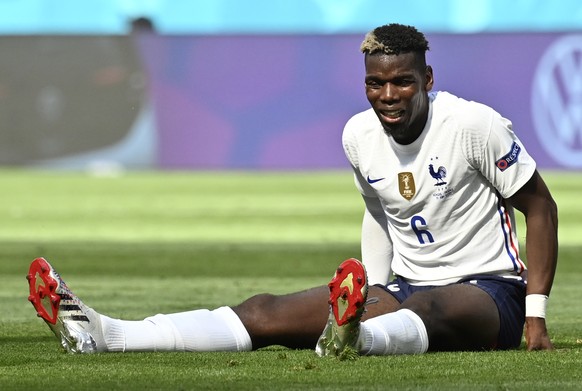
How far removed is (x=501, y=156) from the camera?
625 centimetres

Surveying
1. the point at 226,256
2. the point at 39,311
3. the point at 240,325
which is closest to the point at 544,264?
the point at 240,325

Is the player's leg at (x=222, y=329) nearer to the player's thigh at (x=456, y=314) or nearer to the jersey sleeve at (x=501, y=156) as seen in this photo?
the player's thigh at (x=456, y=314)

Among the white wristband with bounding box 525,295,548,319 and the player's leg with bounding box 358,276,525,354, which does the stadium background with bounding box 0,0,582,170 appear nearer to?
the player's leg with bounding box 358,276,525,354

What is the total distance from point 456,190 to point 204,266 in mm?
6316

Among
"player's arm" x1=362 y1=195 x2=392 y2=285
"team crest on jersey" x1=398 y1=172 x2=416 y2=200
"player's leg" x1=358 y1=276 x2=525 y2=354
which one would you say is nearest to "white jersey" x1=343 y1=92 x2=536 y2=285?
"team crest on jersey" x1=398 y1=172 x2=416 y2=200

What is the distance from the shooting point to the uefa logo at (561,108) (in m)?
25.6

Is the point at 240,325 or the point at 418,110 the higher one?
the point at 418,110

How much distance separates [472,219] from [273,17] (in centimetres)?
2442

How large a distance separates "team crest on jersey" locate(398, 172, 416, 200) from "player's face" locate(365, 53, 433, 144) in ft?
0.66

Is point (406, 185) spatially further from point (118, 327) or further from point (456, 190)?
point (118, 327)

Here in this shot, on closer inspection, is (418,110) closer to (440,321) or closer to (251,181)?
(440,321)

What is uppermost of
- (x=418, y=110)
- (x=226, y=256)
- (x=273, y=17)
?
(x=273, y=17)

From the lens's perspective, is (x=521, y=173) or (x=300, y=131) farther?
(x=300, y=131)

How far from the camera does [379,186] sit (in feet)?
21.4
